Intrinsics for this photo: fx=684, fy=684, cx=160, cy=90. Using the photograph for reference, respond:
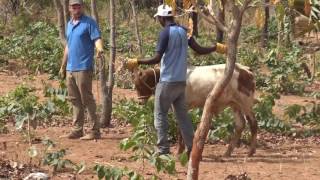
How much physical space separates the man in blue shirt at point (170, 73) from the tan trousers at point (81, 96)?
5.12 feet

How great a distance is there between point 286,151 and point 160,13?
8.80 feet

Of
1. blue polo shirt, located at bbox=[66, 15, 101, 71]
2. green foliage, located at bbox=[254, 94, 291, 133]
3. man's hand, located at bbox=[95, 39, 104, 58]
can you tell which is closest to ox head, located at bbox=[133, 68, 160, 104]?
man's hand, located at bbox=[95, 39, 104, 58]

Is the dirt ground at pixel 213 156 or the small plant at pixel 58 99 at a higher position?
the small plant at pixel 58 99

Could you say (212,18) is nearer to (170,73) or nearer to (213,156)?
(170,73)

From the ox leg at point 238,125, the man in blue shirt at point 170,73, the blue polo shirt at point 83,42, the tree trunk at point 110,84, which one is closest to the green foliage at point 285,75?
the tree trunk at point 110,84

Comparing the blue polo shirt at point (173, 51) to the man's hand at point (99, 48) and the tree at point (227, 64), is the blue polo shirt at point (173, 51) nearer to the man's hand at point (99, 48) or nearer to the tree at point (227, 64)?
the man's hand at point (99, 48)

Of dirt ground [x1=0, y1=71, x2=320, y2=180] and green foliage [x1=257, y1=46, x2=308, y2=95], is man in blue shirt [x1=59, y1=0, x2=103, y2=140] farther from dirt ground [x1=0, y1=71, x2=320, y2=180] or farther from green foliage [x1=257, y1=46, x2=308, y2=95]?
green foliage [x1=257, y1=46, x2=308, y2=95]

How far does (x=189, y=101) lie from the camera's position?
8.24 metres

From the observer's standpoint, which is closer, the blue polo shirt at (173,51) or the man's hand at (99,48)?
the blue polo shirt at (173,51)

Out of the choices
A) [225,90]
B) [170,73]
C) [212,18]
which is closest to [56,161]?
[170,73]

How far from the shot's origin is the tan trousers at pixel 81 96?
8.82 m

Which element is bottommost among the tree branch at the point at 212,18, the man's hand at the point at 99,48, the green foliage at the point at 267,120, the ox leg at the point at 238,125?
the green foliage at the point at 267,120

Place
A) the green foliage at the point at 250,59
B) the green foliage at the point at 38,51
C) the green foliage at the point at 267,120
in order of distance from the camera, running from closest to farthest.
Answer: the green foliage at the point at 267,120, the green foliage at the point at 38,51, the green foliage at the point at 250,59

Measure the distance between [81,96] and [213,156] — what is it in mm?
1974
